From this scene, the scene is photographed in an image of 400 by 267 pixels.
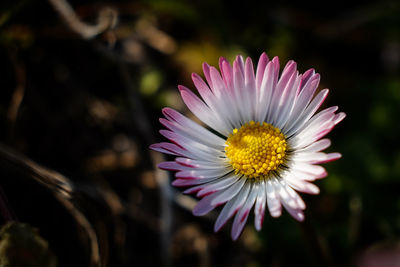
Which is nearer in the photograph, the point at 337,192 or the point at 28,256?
the point at 28,256

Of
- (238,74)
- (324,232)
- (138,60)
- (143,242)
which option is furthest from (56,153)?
(324,232)

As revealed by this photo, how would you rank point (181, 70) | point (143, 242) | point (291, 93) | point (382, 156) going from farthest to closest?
1. point (181, 70)
2. point (382, 156)
3. point (143, 242)
4. point (291, 93)

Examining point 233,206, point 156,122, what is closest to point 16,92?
point 156,122

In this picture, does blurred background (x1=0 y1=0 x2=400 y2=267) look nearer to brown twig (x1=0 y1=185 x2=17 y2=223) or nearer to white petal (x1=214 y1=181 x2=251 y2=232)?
brown twig (x1=0 y1=185 x2=17 y2=223)

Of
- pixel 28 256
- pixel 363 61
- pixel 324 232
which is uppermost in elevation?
pixel 363 61

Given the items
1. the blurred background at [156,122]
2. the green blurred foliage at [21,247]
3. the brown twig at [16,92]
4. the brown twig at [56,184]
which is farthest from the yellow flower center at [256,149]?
the brown twig at [16,92]

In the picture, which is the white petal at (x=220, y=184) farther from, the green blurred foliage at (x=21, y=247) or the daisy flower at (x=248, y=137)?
→ the green blurred foliage at (x=21, y=247)

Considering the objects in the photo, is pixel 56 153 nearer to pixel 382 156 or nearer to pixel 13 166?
pixel 13 166

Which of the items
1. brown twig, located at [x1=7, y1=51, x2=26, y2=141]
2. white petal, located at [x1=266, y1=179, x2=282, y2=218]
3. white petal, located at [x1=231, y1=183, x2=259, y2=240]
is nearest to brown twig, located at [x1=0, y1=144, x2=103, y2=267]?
brown twig, located at [x1=7, y1=51, x2=26, y2=141]
